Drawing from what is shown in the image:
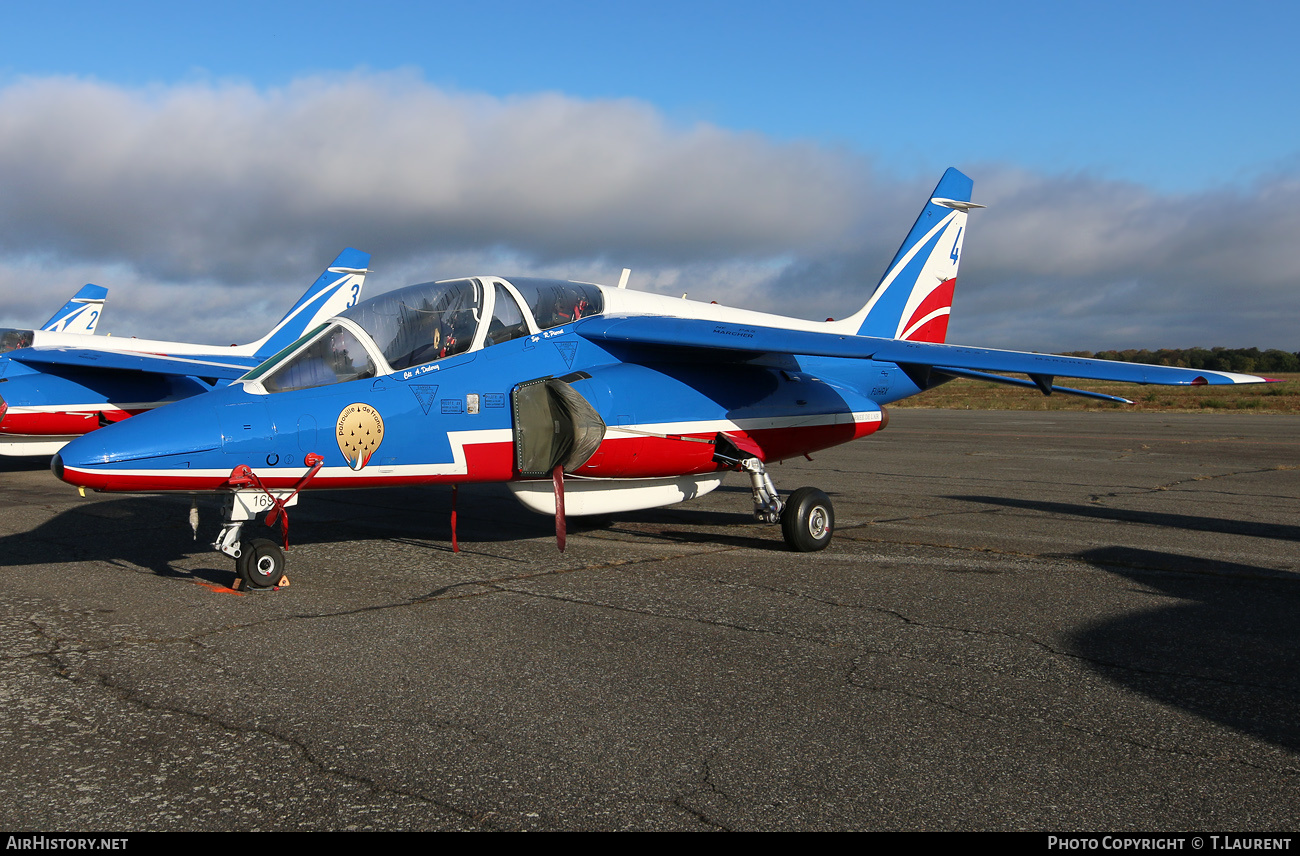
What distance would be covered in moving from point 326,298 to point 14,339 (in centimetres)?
583

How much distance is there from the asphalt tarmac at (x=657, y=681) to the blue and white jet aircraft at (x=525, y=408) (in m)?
0.75

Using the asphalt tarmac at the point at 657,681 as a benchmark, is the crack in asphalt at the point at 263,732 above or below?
below

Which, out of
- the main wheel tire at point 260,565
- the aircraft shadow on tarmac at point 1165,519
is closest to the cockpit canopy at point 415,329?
the main wheel tire at point 260,565

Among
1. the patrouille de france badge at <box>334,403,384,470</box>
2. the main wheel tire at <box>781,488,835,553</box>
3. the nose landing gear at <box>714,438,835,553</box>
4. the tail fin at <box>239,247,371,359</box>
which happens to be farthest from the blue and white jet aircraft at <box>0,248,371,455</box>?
the main wheel tire at <box>781,488,835,553</box>

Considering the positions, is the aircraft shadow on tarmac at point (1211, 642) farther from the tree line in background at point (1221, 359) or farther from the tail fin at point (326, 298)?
the tree line in background at point (1221, 359)

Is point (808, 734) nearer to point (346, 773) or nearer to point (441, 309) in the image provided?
point (346, 773)

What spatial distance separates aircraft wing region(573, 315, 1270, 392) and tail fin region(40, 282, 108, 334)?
30.2 meters

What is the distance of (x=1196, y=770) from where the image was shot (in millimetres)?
3635

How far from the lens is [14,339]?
52.9 ft

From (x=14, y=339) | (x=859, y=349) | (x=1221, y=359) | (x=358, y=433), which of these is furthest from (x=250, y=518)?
(x=1221, y=359)

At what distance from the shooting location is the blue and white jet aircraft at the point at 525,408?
6672 mm

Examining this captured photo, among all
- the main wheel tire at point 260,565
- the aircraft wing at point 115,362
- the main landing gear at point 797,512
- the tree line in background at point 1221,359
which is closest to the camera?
the main wheel tire at point 260,565

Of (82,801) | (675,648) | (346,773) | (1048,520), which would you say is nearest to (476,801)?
(346,773)

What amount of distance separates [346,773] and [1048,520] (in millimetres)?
9000
